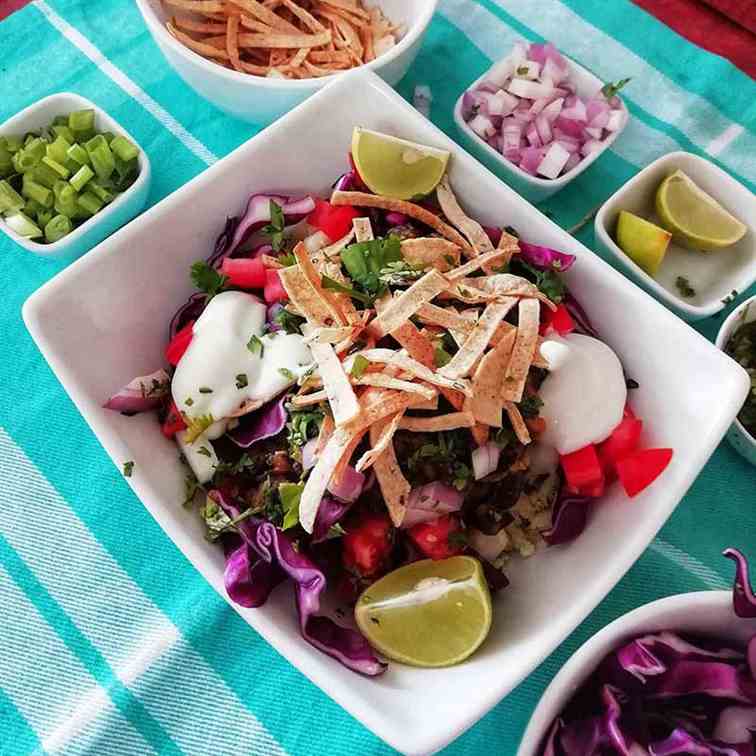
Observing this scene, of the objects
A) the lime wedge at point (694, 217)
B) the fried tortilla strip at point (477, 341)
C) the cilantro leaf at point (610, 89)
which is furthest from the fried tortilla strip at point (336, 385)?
the cilantro leaf at point (610, 89)

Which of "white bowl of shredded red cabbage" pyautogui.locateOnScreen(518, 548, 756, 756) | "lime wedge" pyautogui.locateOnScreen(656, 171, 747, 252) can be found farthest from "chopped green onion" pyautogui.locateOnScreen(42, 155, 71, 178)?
"white bowl of shredded red cabbage" pyautogui.locateOnScreen(518, 548, 756, 756)

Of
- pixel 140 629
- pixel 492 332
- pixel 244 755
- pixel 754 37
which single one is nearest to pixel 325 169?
pixel 492 332

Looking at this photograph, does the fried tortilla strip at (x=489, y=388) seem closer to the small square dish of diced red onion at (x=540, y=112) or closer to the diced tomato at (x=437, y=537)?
the diced tomato at (x=437, y=537)

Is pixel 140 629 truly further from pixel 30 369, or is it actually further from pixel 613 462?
pixel 613 462

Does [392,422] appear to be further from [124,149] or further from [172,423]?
[124,149]

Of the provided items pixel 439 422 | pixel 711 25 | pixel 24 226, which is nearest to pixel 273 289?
pixel 439 422
